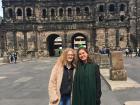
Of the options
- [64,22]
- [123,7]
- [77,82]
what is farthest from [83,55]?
[123,7]

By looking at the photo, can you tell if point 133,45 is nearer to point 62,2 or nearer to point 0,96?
point 62,2

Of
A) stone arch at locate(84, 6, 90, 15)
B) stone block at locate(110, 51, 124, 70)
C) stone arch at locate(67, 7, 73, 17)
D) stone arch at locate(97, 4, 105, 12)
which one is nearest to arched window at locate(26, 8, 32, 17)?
stone arch at locate(67, 7, 73, 17)

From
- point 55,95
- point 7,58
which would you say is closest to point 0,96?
point 55,95

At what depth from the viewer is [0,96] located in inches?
560

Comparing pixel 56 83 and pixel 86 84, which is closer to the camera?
pixel 86 84

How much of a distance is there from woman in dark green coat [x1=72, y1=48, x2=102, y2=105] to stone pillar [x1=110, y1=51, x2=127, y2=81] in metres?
11.6

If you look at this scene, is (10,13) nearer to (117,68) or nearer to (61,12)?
(61,12)

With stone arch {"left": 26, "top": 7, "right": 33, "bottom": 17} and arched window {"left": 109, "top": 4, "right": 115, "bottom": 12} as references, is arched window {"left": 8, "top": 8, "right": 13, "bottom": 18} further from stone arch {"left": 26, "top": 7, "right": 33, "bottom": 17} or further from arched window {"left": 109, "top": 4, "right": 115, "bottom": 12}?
arched window {"left": 109, "top": 4, "right": 115, "bottom": 12}

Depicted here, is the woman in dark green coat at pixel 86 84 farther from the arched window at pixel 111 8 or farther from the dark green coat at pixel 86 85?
the arched window at pixel 111 8

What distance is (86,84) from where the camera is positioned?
6.30 meters

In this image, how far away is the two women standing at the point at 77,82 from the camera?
6305mm

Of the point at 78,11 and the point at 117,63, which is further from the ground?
the point at 78,11

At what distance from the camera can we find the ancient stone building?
63.2 meters

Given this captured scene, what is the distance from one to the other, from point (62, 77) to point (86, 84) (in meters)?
0.53
